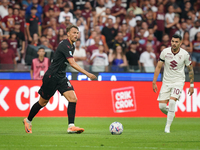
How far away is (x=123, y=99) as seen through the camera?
43.7 ft

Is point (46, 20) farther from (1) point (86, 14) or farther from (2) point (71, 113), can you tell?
(2) point (71, 113)

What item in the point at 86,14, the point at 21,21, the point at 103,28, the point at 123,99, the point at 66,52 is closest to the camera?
the point at 66,52

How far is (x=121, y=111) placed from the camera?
13.3 m

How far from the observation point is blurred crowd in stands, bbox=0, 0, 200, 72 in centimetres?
1581

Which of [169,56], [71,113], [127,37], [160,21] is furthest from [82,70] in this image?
[160,21]

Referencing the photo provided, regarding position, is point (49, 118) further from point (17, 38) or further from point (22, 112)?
point (17, 38)

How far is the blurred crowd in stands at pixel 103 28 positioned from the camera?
15.8 m

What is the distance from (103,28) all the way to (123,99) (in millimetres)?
5041

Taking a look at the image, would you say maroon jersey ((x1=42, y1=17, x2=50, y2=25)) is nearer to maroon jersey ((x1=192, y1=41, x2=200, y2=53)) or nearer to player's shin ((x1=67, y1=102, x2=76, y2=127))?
maroon jersey ((x1=192, y1=41, x2=200, y2=53))

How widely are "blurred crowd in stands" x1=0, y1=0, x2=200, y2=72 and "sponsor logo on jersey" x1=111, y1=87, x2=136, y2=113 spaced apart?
81.2 inches

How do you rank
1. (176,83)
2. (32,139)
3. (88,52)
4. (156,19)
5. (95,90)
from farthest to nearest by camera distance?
1. (156,19)
2. (88,52)
3. (95,90)
4. (176,83)
5. (32,139)

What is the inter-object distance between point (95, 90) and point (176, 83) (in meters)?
5.02

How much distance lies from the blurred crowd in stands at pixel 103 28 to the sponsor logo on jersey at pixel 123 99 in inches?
81.2

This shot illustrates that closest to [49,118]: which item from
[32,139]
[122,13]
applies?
[32,139]
